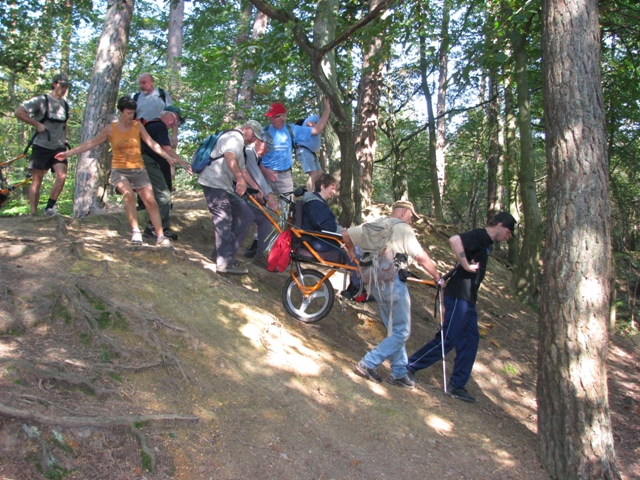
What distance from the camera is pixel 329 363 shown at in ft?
19.6

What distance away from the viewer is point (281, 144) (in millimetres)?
8445

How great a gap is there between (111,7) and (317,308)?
24.2ft

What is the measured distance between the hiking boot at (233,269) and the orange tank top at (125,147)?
1726mm

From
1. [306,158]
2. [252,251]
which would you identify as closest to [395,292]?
[252,251]

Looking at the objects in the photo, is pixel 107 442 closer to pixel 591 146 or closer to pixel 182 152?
pixel 591 146

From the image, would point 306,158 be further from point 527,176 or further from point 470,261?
point 527,176

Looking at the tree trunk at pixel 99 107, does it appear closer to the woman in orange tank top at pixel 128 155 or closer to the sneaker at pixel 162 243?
the woman in orange tank top at pixel 128 155

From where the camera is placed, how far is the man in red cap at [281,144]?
8.38m

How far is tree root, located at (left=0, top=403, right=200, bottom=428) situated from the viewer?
11.2ft

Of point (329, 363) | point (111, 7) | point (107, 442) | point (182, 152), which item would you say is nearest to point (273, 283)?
point (329, 363)

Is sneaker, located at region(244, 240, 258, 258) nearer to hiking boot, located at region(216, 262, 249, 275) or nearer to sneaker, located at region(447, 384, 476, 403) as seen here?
hiking boot, located at region(216, 262, 249, 275)

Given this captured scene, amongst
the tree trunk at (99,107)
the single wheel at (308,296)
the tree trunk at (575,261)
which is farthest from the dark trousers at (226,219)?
the tree trunk at (575,261)

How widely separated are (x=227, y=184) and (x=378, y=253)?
230 cm

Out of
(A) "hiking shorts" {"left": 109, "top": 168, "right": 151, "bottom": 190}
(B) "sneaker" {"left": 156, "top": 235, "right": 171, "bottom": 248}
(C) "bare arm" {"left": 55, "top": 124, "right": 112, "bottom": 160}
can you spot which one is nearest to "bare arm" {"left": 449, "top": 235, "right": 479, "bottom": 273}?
(B) "sneaker" {"left": 156, "top": 235, "right": 171, "bottom": 248}
